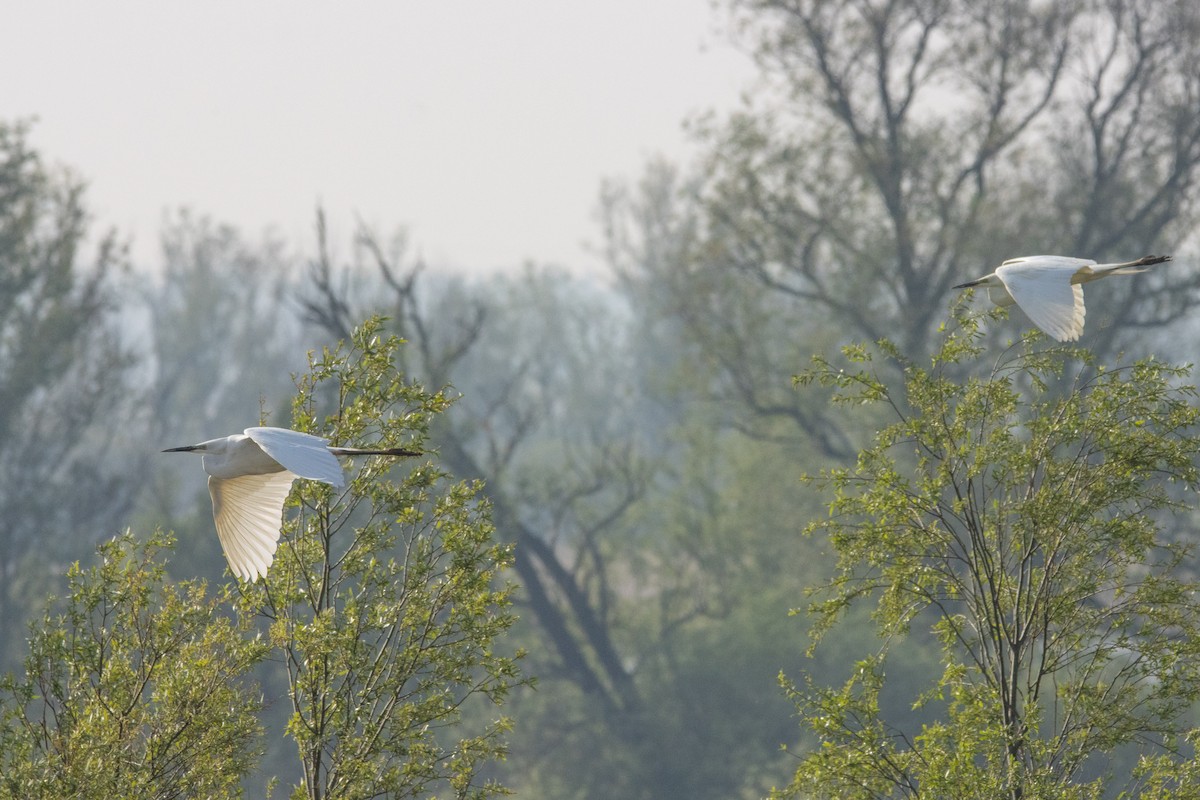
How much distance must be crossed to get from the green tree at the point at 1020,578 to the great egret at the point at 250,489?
9.78 ft

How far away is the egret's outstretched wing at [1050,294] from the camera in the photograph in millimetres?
7941

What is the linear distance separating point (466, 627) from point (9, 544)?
27.3 meters

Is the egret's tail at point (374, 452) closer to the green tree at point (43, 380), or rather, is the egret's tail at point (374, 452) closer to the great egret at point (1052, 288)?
the great egret at point (1052, 288)

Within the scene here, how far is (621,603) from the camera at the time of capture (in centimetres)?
2967

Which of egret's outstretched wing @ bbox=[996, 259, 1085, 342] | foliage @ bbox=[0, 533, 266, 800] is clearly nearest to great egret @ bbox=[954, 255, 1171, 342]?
egret's outstretched wing @ bbox=[996, 259, 1085, 342]

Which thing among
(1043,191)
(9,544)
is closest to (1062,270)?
(1043,191)

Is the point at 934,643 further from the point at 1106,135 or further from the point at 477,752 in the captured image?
the point at 477,752

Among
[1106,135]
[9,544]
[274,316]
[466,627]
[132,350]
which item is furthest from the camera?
[274,316]

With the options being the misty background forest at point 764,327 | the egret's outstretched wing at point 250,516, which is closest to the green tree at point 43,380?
the misty background forest at point 764,327

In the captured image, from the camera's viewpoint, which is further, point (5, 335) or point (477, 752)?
point (5, 335)

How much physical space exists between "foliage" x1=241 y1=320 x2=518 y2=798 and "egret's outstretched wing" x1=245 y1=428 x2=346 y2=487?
72cm

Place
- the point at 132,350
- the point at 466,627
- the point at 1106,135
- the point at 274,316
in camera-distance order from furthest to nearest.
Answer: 1. the point at 274,316
2. the point at 132,350
3. the point at 1106,135
4. the point at 466,627

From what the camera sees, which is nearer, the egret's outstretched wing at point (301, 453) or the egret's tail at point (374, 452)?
the egret's outstretched wing at point (301, 453)

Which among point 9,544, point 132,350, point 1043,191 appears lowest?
point 9,544
